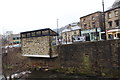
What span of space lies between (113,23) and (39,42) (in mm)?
17528

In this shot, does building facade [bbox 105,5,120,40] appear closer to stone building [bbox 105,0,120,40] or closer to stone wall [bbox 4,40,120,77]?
stone building [bbox 105,0,120,40]

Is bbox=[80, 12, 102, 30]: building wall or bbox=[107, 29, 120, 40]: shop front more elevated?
bbox=[80, 12, 102, 30]: building wall

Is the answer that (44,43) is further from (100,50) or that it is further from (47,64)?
(100,50)

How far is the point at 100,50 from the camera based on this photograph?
15992 millimetres

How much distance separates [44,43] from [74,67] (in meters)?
6.67

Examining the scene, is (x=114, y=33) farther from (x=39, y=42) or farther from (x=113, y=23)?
(x=39, y=42)

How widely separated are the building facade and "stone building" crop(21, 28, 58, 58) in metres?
12.9

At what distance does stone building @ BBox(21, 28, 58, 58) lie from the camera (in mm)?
20188

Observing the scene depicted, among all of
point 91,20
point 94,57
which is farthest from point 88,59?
point 91,20

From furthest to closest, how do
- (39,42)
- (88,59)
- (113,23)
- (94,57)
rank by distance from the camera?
1. (113,23)
2. (39,42)
3. (88,59)
4. (94,57)

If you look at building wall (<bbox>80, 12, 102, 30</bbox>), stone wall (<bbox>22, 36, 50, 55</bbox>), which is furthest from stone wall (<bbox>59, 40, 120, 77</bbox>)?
building wall (<bbox>80, 12, 102, 30</bbox>)

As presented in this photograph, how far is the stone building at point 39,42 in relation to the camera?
66.2 feet

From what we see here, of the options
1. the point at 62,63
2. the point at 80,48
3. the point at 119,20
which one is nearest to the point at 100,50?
the point at 80,48

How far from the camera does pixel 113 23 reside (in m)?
26.7
